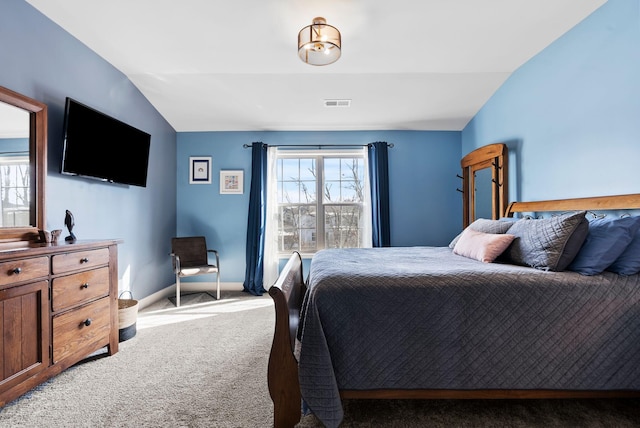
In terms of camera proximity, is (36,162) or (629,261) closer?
(629,261)

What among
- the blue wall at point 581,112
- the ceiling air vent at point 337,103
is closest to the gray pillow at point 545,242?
the blue wall at point 581,112

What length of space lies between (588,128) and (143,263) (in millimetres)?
4384

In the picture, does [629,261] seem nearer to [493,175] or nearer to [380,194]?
[493,175]

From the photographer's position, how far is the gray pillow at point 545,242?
5.91ft

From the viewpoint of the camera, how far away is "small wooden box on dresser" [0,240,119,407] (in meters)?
1.70

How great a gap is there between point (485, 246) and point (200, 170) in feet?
12.1

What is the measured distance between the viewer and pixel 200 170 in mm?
4461

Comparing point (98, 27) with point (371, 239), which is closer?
point (98, 27)

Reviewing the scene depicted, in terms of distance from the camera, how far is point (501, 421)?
1.61 metres

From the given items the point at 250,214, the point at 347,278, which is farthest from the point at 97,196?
the point at 347,278

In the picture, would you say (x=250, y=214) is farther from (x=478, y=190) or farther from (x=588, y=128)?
(x=588, y=128)

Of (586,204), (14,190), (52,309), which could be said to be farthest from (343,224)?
(14,190)

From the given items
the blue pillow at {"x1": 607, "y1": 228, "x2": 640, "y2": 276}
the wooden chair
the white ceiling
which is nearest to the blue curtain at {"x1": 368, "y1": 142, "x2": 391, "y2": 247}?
the white ceiling

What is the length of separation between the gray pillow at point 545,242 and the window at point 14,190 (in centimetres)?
331
